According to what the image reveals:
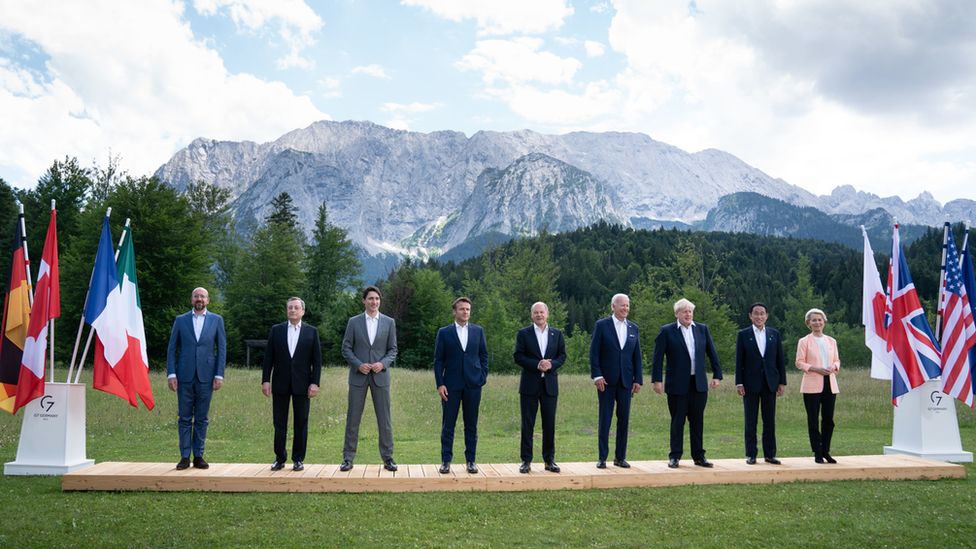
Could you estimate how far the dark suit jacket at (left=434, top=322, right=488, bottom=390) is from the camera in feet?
30.1

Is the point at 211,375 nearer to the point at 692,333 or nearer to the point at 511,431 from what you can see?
the point at 692,333

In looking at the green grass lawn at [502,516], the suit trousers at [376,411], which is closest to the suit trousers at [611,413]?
the green grass lawn at [502,516]

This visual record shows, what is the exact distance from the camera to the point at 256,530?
6.58 meters

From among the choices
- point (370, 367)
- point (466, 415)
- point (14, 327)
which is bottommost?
point (466, 415)

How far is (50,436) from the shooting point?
9.38 m

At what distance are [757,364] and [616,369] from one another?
2.29 m

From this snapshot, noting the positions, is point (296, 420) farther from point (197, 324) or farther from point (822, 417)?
point (822, 417)

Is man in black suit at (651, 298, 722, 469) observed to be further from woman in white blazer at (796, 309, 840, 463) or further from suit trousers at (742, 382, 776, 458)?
woman in white blazer at (796, 309, 840, 463)

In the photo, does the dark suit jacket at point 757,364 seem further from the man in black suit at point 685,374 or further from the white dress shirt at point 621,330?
the white dress shirt at point 621,330

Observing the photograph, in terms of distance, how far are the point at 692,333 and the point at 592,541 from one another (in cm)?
434

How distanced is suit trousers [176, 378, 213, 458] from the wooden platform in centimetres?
35

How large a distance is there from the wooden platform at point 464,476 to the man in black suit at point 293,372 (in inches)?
22.3

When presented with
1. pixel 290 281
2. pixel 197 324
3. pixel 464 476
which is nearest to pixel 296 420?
pixel 197 324

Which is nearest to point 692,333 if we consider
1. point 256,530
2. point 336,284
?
point 256,530
